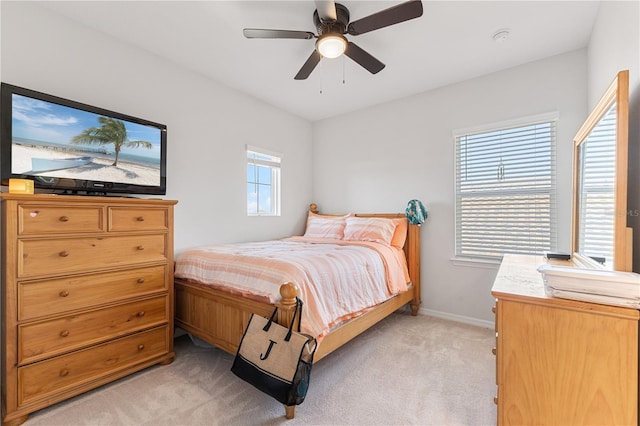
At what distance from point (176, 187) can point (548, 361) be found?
3003 millimetres

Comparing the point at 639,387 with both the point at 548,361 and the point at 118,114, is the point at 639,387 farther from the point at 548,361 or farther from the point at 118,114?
the point at 118,114

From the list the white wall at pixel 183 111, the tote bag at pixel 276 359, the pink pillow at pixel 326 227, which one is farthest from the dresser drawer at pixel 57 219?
the pink pillow at pixel 326 227

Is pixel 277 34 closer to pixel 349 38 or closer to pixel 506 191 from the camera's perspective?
pixel 349 38

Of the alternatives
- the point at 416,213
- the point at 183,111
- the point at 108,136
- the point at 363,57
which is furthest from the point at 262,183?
the point at 363,57

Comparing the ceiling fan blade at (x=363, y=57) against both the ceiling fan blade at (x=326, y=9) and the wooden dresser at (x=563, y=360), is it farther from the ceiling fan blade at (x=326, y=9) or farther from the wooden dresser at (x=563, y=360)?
the wooden dresser at (x=563, y=360)

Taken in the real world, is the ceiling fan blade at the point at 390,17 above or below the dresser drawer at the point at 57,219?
above

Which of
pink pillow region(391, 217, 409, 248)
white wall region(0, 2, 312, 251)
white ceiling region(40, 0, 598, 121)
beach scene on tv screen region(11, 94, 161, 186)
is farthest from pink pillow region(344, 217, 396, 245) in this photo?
beach scene on tv screen region(11, 94, 161, 186)

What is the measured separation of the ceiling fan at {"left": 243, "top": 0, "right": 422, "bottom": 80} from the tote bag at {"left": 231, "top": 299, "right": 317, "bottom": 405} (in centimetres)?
175

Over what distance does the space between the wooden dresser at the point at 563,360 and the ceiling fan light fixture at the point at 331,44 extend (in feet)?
5.90

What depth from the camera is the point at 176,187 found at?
2834mm

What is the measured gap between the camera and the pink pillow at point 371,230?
3.25m

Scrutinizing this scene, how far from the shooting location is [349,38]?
2.45 metres

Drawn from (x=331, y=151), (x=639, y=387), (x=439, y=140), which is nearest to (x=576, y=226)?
(x=639, y=387)

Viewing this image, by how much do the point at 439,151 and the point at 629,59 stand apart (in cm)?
192
